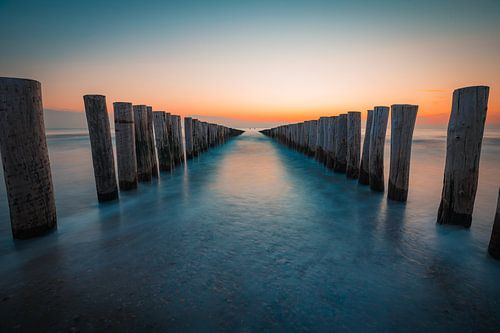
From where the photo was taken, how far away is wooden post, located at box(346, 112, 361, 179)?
5547 mm

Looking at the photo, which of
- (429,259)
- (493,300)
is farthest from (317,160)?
(493,300)

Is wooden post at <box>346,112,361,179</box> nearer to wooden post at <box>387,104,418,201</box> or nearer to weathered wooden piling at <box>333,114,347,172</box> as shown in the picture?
weathered wooden piling at <box>333,114,347,172</box>

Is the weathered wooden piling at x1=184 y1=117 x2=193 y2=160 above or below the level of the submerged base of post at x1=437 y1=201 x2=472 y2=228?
above

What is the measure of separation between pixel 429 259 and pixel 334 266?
919 mm

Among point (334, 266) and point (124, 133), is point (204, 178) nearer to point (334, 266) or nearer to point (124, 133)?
point (124, 133)

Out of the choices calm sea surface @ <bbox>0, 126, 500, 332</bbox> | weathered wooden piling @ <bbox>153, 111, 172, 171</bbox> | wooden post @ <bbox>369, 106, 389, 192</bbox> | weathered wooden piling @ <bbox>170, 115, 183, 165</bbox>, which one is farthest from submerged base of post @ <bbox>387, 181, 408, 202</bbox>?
weathered wooden piling @ <bbox>170, 115, 183, 165</bbox>

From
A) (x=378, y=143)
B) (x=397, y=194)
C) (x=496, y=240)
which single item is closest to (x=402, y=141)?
(x=378, y=143)

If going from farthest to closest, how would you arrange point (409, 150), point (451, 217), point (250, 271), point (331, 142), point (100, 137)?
point (331, 142)
point (409, 150)
point (100, 137)
point (451, 217)
point (250, 271)

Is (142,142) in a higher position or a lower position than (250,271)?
higher

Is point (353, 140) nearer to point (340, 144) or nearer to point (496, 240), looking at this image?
point (340, 144)

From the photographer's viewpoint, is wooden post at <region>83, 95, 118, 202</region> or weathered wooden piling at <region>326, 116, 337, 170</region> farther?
weathered wooden piling at <region>326, 116, 337, 170</region>

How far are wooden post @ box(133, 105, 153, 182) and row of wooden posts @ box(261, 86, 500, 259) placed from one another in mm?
4497

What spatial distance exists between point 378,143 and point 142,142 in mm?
4676

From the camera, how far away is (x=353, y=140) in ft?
18.4
